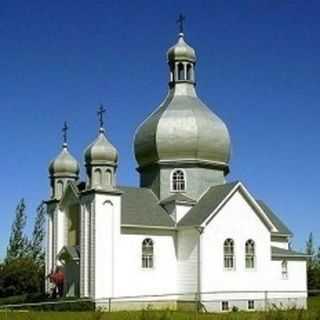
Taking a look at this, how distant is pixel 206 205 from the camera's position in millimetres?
44750

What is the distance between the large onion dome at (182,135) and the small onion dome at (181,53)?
189cm

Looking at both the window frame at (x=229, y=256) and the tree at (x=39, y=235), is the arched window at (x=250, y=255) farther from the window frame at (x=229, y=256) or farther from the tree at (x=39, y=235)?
the tree at (x=39, y=235)

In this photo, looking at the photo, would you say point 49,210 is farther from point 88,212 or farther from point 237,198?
point 237,198

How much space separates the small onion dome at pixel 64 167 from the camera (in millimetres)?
48125

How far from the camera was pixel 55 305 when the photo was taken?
39062 mm

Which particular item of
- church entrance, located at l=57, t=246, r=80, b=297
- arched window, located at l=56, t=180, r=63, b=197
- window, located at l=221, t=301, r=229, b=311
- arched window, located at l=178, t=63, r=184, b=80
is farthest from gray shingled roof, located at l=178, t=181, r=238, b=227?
arched window, located at l=56, t=180, r=63, b=197

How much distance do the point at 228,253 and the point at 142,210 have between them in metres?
5.43

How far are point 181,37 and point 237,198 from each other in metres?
12.6

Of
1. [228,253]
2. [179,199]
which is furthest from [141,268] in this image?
[228,253]

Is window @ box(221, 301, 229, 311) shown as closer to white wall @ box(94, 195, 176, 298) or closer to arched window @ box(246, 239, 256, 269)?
arched window @ box(246, 239, 256, 269)

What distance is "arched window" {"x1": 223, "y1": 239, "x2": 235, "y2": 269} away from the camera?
4397 centimetres

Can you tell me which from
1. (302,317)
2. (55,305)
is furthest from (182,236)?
(302,317)

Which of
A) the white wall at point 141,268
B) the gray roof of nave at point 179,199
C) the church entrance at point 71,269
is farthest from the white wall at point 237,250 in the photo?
the church entrance at point 71,269

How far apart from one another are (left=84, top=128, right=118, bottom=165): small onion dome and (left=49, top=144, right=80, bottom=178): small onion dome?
5.41 metres
